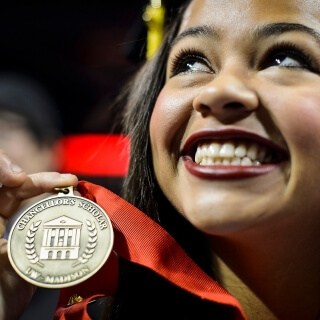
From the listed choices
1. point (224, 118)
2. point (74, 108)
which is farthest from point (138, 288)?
point (74, 108)

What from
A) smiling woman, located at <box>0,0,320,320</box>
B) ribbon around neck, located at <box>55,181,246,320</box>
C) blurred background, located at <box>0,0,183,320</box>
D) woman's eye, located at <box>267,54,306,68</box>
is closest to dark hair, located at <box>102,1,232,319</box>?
smiling woman, located at <box>0,0,320,320</box>

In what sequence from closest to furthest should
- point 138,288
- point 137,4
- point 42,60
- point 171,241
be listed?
point 171,241 → point 138,288 → point 137,4 → point 42,60

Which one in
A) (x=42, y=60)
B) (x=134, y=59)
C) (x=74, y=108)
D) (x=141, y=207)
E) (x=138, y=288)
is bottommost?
(x=74, y=108)

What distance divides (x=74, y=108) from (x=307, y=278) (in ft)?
7.54

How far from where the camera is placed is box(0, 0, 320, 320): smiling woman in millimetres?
819

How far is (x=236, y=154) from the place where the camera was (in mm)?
860

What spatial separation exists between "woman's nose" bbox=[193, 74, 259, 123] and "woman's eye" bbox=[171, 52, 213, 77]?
13cm

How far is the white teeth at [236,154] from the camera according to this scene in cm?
85

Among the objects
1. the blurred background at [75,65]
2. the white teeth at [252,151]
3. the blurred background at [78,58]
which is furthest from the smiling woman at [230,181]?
Result: the blurred background at [78,58]

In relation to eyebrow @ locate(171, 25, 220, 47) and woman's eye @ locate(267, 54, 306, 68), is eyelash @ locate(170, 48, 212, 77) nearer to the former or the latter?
eyebrow @ locate(171, 25, 220, 47)

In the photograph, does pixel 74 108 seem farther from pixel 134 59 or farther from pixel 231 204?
pixel 231 204

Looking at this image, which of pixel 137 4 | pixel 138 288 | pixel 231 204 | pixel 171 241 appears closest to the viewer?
pixel 231 204

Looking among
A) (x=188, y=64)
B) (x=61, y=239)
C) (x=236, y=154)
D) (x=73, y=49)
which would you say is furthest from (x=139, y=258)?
(x=73, y=49)

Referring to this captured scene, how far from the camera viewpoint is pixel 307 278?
962 mm
